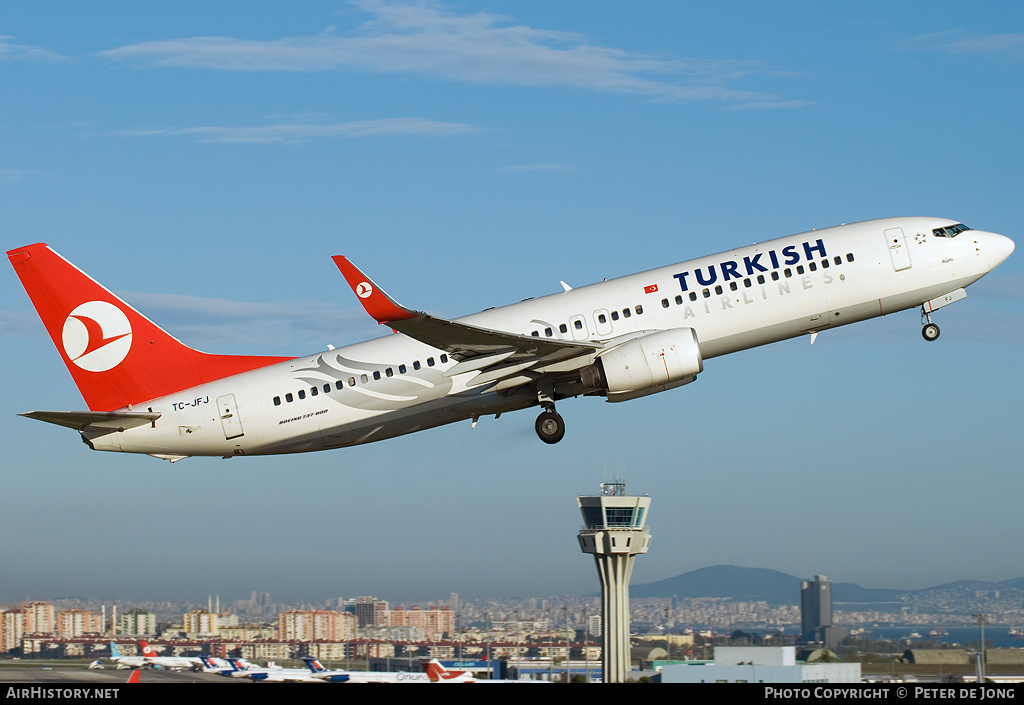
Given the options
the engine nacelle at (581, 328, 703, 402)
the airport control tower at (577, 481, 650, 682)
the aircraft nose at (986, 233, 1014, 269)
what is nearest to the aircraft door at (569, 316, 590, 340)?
the engine nacelle at (581, 328, 703, 402)

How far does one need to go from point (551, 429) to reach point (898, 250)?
12.8 metres

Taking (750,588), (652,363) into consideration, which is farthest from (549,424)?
(750,588)

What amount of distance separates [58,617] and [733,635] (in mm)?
57778

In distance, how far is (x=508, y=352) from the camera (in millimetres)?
35688

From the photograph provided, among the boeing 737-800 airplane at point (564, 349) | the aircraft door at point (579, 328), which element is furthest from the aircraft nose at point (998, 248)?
the aircraft door at point (579, 328)

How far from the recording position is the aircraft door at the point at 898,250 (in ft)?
121

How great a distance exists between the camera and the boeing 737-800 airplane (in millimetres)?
35781

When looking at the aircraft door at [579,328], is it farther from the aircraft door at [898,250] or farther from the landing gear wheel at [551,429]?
the aircraft door at [898,250]

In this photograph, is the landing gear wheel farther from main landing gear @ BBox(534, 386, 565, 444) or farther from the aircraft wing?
the aircraft wing

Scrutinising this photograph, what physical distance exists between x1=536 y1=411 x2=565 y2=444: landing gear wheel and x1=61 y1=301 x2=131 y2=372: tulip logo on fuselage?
→ 15.3 meters
